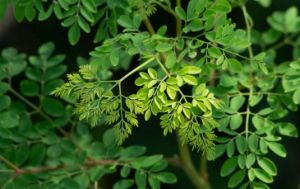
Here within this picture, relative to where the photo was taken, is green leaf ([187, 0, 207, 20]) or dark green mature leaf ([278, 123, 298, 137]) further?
dark green mature leaf ([278, 123, 298, 137])

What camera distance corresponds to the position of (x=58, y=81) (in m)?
1.73

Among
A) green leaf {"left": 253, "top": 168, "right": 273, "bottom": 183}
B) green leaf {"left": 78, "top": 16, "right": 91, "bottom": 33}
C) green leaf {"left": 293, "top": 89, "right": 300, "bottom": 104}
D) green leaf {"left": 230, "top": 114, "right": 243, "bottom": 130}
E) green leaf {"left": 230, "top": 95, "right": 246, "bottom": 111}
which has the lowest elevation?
green leaf {"left": 253, "top": 168, "right": 273, "bottom": 183}

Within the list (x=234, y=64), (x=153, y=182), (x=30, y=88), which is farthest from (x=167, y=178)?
(x=30, y=88)

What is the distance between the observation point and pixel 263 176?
1388mm

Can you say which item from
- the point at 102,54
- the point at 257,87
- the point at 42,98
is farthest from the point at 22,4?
the point at 257,87

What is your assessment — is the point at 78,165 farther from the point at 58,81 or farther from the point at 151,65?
the point at 151,65

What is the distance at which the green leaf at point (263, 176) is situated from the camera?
1.38 m

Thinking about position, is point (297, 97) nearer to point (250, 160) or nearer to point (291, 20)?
point (250, 160)

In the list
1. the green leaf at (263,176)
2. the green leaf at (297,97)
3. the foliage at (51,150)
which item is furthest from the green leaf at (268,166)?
the foliage at (51,150)

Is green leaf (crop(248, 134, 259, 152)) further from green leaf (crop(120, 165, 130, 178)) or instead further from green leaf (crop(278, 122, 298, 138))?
green leaf (crop(120, 165, 130, 178))

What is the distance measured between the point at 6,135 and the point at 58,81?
0.81 ft

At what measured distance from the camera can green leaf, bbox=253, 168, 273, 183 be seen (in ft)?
4.53

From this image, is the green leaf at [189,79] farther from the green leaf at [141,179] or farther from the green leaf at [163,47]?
the green leaf at [141,179]

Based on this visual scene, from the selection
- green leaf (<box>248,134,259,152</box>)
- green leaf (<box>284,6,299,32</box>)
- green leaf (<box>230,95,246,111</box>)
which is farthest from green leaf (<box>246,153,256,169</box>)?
green leaf (<box>284,6,299,32</box>)
